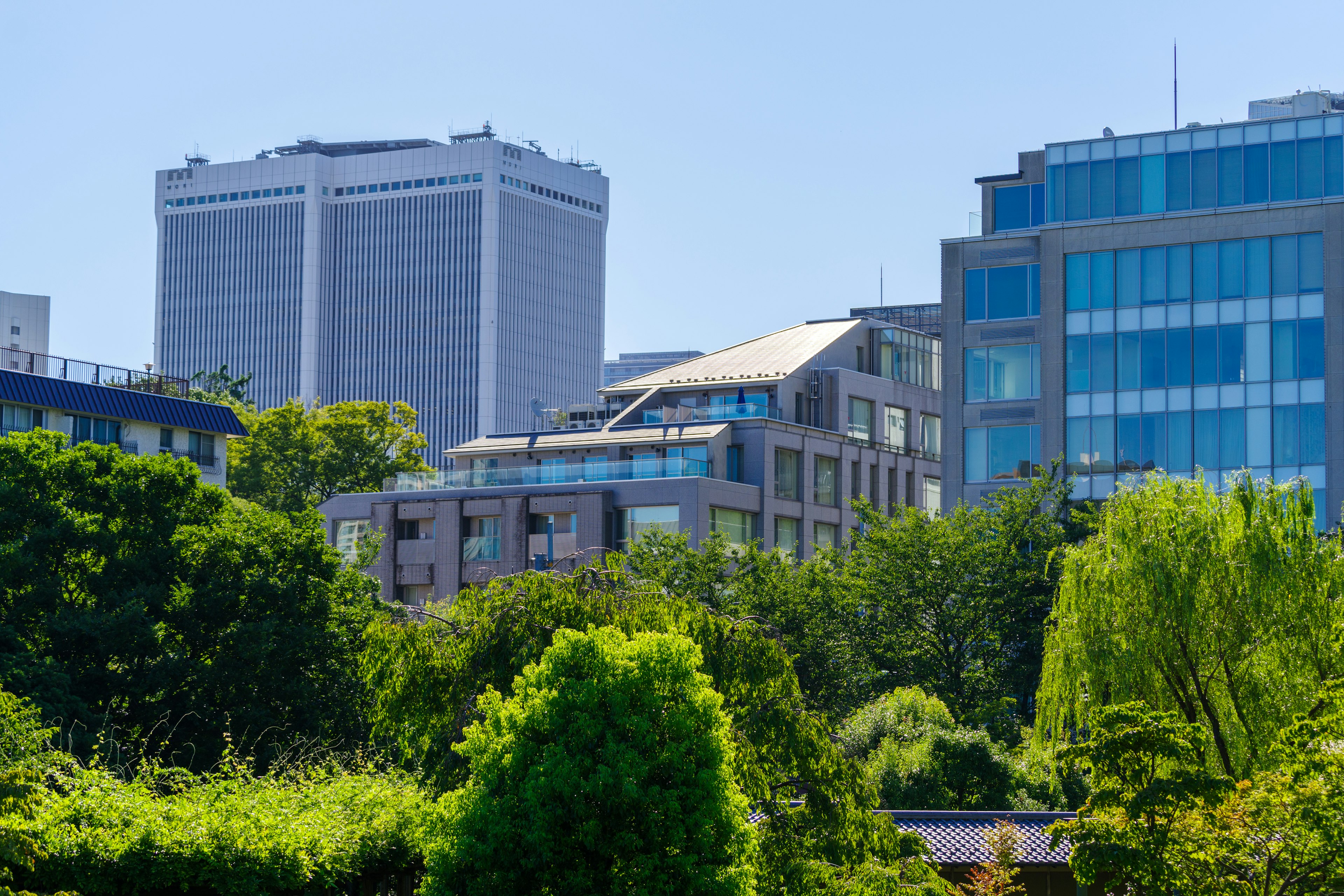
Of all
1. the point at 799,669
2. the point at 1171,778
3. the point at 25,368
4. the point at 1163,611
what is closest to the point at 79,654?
the point at 799,669

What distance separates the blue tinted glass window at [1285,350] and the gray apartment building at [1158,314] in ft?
0.20

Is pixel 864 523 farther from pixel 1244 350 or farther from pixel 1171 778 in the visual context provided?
pixel 1171 778

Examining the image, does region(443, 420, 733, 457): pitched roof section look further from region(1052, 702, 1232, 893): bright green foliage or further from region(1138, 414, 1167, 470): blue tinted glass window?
region(1052, 702, 1232, 893): bright green foliage

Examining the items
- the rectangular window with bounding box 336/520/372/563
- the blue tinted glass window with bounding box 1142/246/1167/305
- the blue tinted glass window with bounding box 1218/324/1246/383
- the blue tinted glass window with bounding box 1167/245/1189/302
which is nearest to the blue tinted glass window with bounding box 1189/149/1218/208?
the blue tinted glass window with bounding box 1167/245/1189/302

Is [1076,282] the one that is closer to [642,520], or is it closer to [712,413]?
[642,520]

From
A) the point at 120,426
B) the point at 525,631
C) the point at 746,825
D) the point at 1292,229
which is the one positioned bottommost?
the point at 746,825

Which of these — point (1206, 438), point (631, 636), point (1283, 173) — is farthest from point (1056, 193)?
point (631, 636)

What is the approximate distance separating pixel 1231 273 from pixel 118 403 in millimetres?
52593

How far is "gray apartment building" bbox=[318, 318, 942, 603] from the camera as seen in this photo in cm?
8331

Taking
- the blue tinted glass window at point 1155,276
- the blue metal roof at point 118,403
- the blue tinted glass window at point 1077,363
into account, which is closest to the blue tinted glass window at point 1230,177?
the blue tinted glass window at point 1155,276

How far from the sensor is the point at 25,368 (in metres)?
85.4

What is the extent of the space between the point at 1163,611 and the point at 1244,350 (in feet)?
101

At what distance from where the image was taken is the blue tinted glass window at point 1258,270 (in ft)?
209

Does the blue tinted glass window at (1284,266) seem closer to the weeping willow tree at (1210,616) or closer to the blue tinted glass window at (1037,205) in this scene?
the blue tinted glass window at (1037,205)
